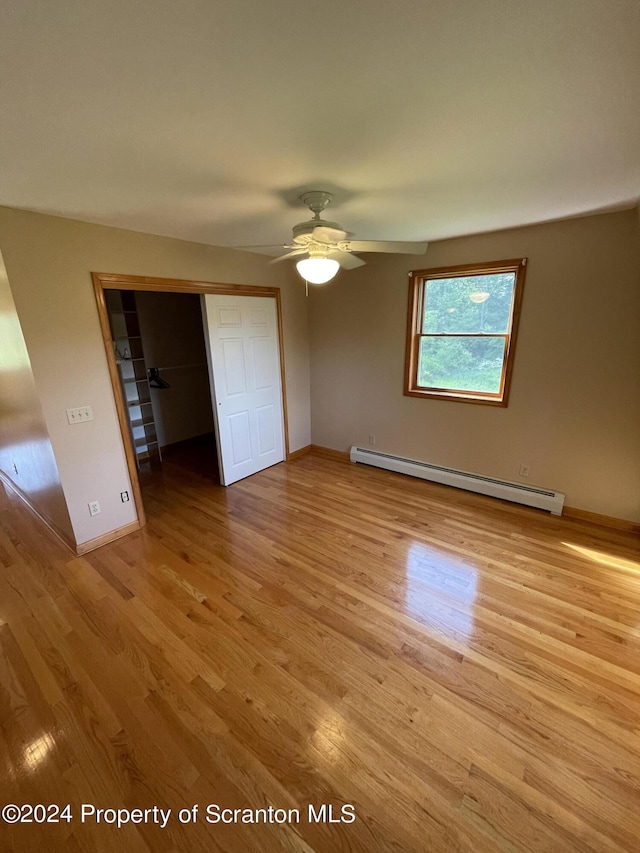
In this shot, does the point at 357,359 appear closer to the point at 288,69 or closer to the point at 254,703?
the point at 288,69

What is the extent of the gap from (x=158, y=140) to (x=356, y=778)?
2.67m

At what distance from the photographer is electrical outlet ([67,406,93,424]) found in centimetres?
246

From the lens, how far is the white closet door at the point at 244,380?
3.41 meters

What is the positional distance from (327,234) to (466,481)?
2.71 m

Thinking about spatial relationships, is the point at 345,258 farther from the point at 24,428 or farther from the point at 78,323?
the point at 24,428

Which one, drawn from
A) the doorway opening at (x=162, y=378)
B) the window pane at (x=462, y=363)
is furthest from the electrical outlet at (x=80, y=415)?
the window pane at (x=462, y=363)

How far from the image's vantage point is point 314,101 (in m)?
1.18

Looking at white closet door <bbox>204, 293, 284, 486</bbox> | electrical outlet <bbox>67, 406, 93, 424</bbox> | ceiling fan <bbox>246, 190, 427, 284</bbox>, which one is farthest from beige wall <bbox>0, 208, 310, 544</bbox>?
ceiling fan <bbox>246, 190, 427, 284</bbox>

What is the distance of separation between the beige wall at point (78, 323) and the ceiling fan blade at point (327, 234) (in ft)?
5.48

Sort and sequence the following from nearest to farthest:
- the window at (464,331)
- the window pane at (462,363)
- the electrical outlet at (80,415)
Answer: the electrical outlet at (80,415) < the window at (464,331) < the window pane at (462,363)

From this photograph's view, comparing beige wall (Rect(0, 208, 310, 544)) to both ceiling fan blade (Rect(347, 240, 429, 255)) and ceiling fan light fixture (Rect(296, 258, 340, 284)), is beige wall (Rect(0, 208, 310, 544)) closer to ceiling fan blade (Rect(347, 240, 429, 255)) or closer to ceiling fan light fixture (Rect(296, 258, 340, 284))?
ceiling fan light fixture (Rect(296, 258, 340, 284))

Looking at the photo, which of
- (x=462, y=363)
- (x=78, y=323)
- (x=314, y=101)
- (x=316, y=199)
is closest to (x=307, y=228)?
(x=316, y=199)

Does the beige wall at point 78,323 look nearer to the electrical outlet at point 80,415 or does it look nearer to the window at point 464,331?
the electrical outlet at point 80,415

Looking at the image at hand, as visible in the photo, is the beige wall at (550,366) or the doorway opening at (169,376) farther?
the doorway opening at (169,376)
